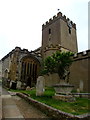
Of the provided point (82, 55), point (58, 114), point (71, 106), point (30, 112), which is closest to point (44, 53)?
point (82, 55)

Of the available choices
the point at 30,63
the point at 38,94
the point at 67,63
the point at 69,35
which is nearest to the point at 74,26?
the point at 69,35

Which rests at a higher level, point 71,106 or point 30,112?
point 71,106

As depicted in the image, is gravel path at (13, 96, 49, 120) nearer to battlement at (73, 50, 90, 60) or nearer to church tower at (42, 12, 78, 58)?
battlement at (73, 50, 90, 60)

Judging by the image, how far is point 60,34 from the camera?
28.6 m

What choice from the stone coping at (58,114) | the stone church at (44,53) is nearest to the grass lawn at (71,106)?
the stone coping at (58,114)

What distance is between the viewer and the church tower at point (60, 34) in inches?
1117

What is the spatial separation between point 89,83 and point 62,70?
5150 mm

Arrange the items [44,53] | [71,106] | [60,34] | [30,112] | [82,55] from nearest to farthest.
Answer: [30,112]
[71,106]
[82,55]
[44,53]
[60,34]

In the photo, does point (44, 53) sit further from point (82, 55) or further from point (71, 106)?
point (71, 106)

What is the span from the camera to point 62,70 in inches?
511

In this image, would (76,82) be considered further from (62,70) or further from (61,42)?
(61,42)

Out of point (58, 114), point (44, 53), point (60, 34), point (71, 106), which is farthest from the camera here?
point (60, 34)

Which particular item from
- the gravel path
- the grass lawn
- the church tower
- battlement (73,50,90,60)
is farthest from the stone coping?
the church tower

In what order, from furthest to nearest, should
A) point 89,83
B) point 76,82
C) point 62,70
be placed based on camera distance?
point 76,82
point 89,83
point 62,70
